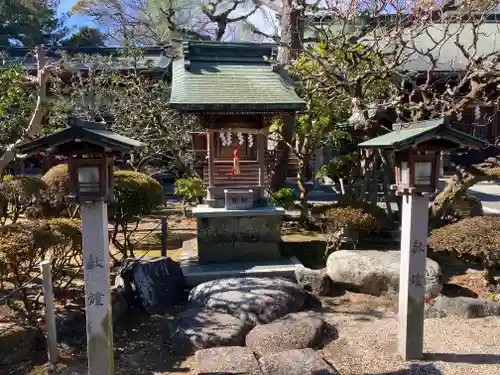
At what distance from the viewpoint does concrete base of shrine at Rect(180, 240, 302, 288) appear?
7586 millimetres

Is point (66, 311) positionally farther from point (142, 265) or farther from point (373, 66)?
point (373, 66)

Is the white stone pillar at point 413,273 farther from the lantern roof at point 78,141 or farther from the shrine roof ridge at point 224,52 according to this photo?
the shrine roof ridge at point 224,52

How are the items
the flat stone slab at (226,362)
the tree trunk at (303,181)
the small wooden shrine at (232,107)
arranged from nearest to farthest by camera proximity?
the flat stone slab at (226,362) → the small wooden shrine at (232,107) → the tree trunk at (303,181)

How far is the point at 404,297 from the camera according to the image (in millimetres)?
4902

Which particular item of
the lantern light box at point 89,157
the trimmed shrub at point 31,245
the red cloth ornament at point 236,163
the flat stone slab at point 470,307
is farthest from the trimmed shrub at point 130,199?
the flat stone slab at point 470,307

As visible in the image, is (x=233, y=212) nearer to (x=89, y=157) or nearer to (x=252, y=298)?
(x=252, y=298)

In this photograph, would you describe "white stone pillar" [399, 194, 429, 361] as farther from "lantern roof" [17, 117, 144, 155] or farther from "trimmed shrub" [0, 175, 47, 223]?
"trimmed shrub" [0, 175, 47, 223]

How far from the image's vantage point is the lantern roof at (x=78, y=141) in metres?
4.01

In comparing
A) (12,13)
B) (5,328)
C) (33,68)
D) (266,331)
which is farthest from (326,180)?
(12,13)

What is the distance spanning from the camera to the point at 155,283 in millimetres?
6852

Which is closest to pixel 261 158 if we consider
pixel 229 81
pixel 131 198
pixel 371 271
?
pixel 229 81

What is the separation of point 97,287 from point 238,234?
14.1ft

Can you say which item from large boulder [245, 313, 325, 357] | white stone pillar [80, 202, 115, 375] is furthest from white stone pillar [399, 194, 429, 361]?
white stone pillar [80, 202, 115, 375]

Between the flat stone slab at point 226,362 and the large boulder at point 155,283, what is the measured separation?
1889 mm
